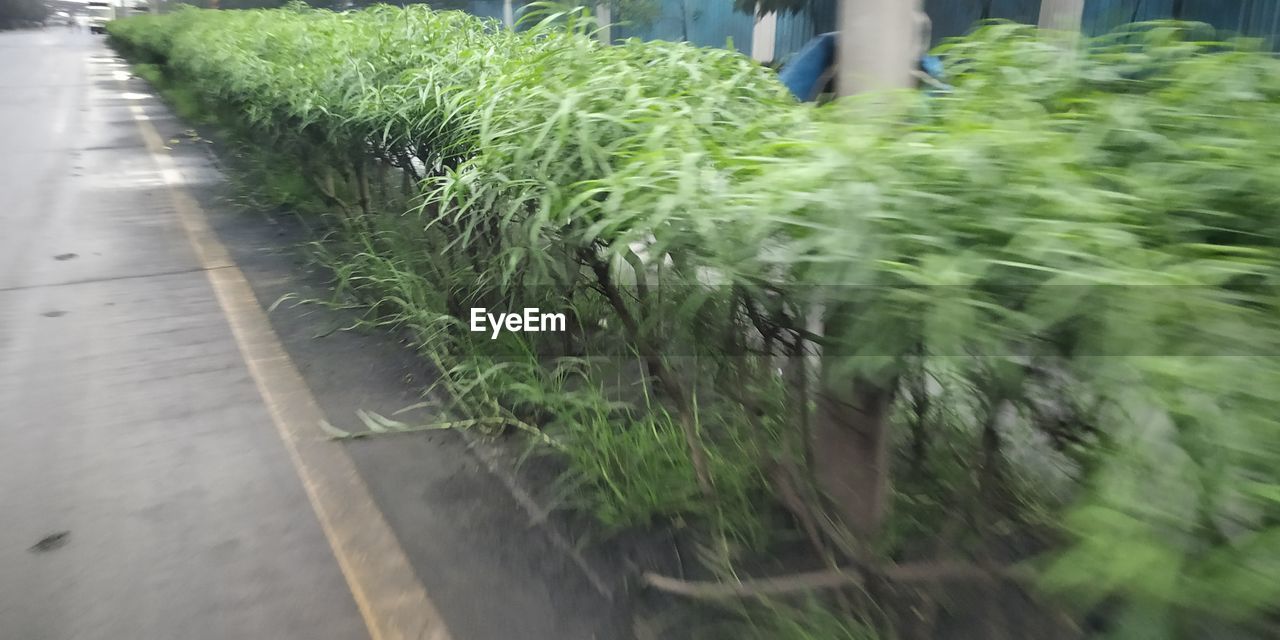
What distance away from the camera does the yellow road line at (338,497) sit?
2.65m

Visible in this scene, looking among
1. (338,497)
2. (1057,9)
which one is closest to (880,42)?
(1057,9)

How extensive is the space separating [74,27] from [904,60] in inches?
2453

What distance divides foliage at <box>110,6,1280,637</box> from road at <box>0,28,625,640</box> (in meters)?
0.45

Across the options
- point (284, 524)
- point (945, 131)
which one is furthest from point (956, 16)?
point (284, 524)

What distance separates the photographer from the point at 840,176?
1561mm

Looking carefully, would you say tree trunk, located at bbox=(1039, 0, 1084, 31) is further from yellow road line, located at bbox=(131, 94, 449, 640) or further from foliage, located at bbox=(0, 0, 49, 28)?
foliage, located at bbox=(0, 0, 49, 28)

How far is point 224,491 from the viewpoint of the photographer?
3.28 meters

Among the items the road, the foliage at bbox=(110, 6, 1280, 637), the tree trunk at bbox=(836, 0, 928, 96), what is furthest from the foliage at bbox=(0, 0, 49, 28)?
the tree trunk at bbox=(836, 0, 928, 96)

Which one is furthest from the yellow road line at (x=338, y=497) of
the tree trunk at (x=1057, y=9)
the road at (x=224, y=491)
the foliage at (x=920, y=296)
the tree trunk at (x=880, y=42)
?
the tree trunk at (x=1057, y=9)

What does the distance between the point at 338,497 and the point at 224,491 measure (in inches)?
16.5

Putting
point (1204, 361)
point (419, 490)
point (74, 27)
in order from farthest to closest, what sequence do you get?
→ point (74, 27)
point (419, 490)
point (1204, 361)

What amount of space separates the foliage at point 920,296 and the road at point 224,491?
454 millimetres

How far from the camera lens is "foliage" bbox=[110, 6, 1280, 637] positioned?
3.79 feet

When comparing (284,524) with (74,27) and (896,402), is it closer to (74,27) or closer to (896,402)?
(896,402)
